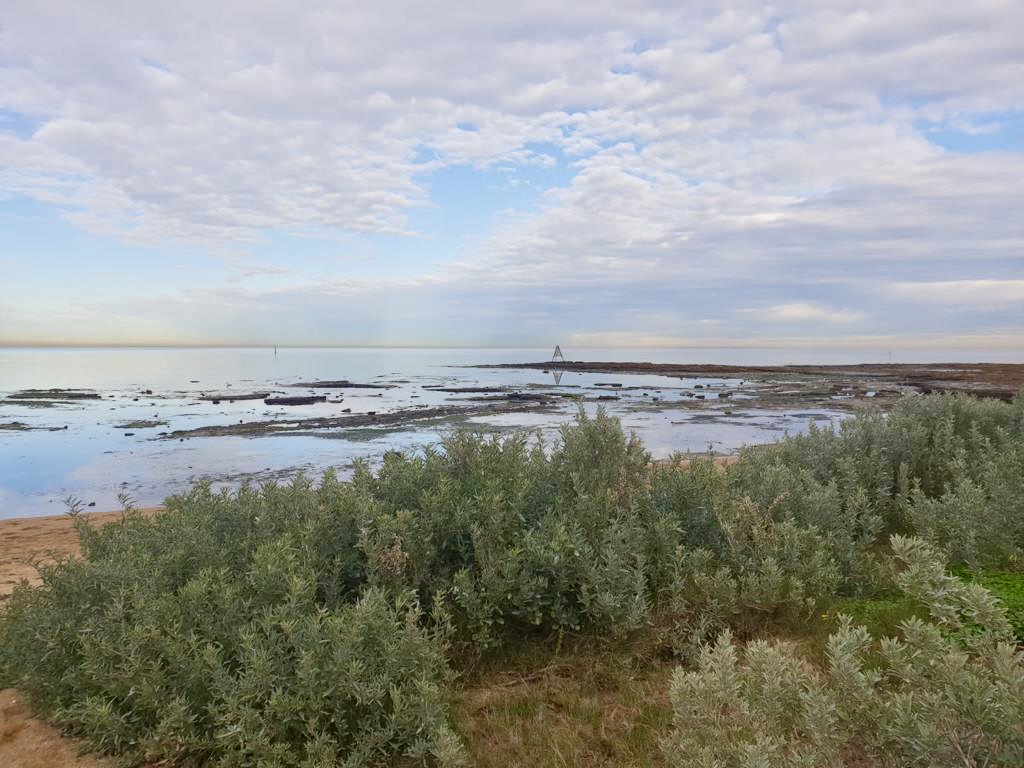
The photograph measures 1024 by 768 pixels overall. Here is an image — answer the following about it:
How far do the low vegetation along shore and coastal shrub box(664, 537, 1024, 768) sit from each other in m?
0.01

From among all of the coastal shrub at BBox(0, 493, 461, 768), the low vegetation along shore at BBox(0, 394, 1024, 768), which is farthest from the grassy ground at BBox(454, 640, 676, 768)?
the coastal shrub at BBox(0, 493, 461, 768)

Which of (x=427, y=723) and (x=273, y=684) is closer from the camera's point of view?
(x=427, y=723)

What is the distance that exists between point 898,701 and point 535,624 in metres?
2.68

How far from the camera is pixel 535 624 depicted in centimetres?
468

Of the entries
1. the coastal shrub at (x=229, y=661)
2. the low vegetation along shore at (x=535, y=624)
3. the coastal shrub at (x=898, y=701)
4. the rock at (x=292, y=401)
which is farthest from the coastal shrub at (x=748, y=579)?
the rock at (x=292, y=401)

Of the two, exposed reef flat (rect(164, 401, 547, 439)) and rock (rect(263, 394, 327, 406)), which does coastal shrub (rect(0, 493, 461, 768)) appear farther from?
rock (rect(263, 394, 327, 406))

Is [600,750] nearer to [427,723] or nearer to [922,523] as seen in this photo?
[427,723]

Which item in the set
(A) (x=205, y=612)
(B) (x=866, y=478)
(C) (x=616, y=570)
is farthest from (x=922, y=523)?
(A) (x=205, y=612)

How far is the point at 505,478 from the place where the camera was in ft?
19.6

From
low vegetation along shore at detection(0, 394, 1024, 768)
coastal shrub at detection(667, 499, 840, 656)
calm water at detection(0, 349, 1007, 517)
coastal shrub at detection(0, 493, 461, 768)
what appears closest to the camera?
low vegetation along shore at detection(0, 394, 1024, 768)

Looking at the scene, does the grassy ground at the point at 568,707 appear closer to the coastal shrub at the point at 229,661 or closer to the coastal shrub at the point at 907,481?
the coastal shrub at the point at 229,661

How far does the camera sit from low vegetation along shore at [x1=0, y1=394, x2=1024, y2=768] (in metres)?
2.71

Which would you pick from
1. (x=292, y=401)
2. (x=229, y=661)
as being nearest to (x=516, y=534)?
(x=229, y=661)

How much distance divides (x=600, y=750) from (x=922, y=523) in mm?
4749
